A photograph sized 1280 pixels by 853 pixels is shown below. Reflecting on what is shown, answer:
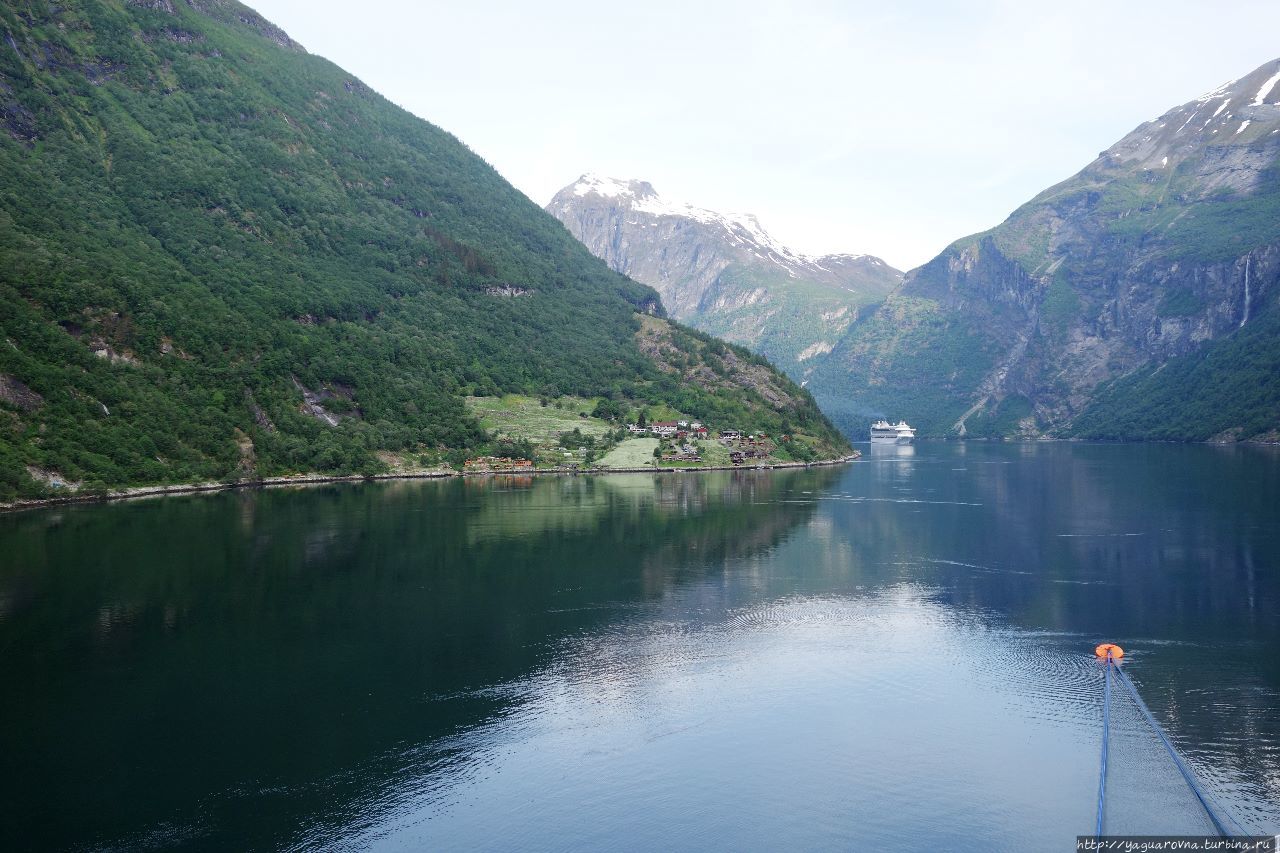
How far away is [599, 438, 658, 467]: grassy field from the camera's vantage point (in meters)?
176

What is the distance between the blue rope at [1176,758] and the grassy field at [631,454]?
437 ft

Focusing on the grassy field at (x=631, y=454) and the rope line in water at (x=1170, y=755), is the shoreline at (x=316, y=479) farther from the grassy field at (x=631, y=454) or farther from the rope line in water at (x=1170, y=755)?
the rope line in water at (x=1170, y=755)

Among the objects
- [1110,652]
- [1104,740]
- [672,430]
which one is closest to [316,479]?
[672,430]

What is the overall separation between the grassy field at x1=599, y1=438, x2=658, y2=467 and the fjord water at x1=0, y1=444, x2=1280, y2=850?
8477 cm

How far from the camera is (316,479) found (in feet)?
492

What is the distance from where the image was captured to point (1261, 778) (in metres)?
32.8

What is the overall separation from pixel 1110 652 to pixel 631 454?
13619 cm

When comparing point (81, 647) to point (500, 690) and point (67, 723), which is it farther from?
point (500, 690)

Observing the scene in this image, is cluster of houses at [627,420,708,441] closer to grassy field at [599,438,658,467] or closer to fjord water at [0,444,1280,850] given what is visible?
grassy field at [599,438,658,467]

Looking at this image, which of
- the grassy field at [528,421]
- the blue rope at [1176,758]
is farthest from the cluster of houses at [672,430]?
the blue rope at [1176,758]

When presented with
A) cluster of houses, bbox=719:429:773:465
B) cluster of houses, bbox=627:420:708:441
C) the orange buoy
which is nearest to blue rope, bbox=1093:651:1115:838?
the orange buoy

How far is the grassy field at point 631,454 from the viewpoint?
176 m

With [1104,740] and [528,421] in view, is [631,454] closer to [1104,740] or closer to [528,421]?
[528,421]

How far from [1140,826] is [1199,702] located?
13.9 m
